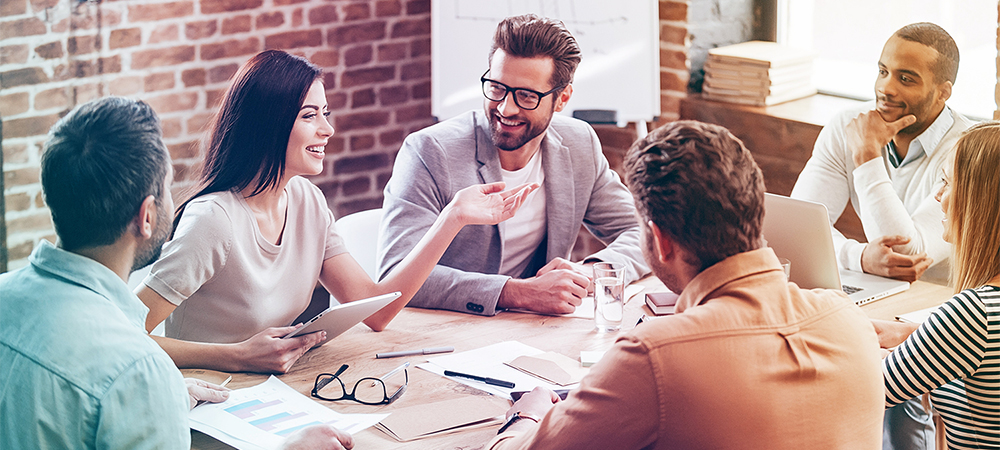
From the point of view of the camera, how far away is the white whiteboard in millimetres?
3137

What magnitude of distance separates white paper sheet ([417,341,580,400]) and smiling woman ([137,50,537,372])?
0.24 meters

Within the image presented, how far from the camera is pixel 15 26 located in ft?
9.05

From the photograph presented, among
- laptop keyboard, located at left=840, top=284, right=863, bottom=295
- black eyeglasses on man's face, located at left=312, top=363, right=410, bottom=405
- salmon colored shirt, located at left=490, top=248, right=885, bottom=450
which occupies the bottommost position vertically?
black eyeglasses on man's face, located at left=312, top=363, right=410, bottom=405

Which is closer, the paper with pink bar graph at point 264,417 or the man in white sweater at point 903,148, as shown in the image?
the paper with pink bar graph at point 264,417

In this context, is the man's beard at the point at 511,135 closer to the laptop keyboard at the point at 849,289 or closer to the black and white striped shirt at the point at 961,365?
the laptop keyboard at the point at 849,289

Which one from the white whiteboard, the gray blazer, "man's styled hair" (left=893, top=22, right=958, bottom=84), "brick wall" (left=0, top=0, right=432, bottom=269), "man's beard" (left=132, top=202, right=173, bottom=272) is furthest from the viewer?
the white whiteboard

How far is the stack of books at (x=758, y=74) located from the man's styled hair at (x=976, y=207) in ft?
5.22

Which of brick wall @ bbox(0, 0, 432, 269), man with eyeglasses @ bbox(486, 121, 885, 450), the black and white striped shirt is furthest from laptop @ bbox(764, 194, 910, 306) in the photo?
brick wall @ bbox(0, 0, 432, 269)

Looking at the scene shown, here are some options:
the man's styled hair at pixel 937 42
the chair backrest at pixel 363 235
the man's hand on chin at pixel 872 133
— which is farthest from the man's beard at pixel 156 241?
the man's styled hair at pixel 937 42

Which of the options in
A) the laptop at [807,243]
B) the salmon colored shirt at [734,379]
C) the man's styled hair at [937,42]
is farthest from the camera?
the man's styled hair at [937,42]

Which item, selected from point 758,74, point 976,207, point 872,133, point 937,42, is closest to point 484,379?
point 976,207

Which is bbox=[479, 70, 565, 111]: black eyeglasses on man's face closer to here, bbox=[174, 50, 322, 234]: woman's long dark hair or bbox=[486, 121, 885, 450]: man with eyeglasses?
bbox=[174, 50, 322, 234]: woman's long dark hair

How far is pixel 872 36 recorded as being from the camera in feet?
10.4

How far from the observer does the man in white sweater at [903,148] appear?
232 centimetres
